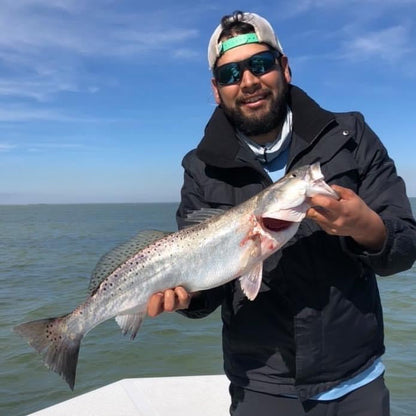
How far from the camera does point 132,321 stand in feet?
13.7

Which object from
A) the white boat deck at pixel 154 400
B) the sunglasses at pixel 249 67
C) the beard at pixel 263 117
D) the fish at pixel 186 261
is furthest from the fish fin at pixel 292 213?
the white boat deck at pixel 154 400

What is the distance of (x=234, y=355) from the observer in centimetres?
373

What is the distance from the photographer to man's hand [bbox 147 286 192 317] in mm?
3818

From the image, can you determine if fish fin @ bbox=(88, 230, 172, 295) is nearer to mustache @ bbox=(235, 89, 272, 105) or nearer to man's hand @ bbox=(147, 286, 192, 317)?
man's hand @ bbox=(147, 286, 192, 317)

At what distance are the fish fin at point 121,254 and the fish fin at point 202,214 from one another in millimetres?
361

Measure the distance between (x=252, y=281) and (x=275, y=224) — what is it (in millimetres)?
480

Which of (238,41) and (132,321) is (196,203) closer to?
(132,321)

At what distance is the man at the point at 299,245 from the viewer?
336 cm

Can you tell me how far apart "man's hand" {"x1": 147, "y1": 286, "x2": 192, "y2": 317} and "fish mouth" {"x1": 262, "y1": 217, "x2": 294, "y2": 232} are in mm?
864

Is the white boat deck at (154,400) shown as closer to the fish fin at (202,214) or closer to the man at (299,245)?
the man at (299,245)

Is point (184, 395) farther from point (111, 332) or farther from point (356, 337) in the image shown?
point (111, 332)

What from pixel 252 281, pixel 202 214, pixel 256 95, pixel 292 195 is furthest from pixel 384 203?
pixel 202 214

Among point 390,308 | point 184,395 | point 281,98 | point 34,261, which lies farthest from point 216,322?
point 34,261

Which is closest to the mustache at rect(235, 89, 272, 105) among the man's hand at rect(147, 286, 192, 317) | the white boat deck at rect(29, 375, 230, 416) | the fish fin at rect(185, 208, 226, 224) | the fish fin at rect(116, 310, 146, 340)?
the fish fin at rect(185, 208, 226, 224)
